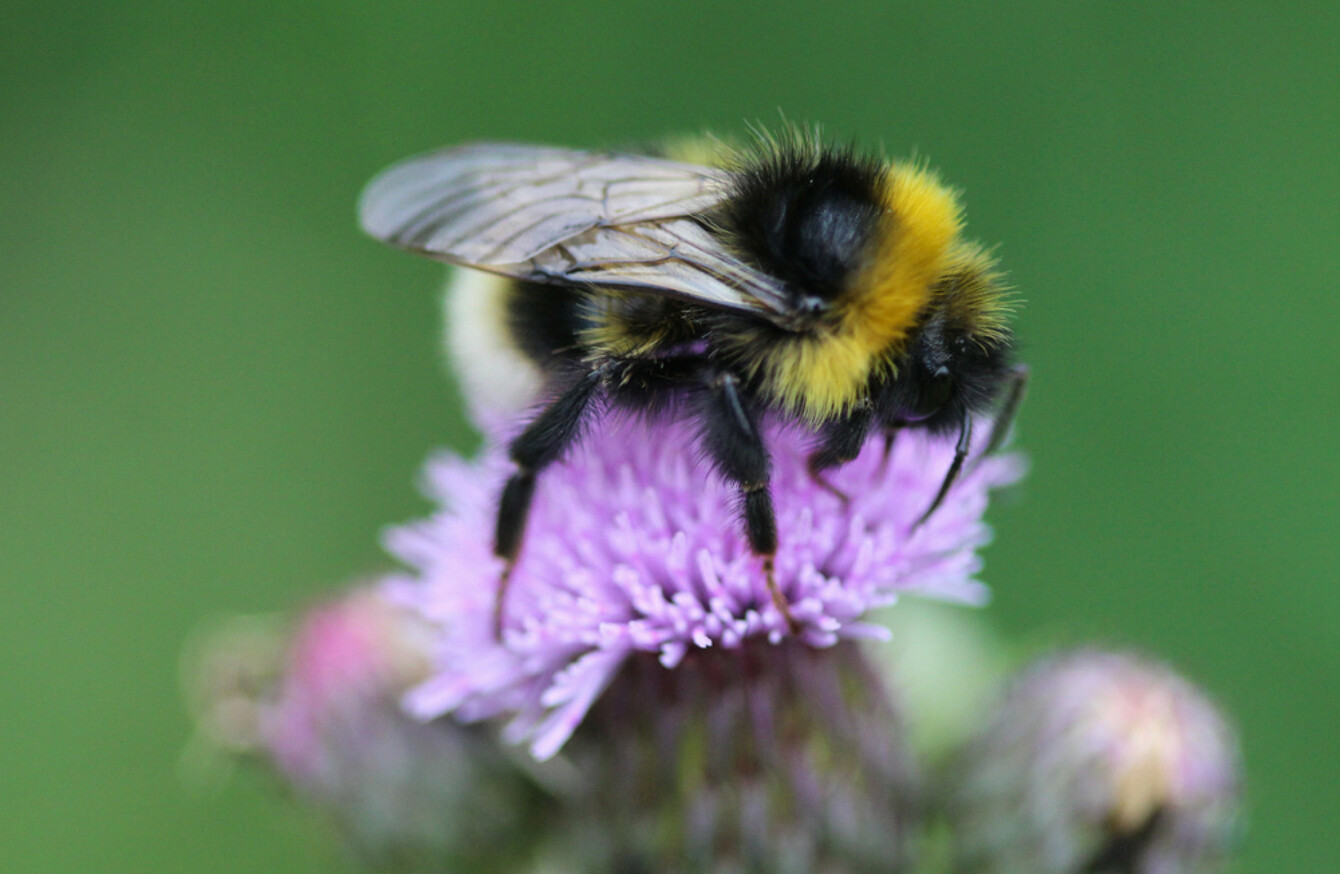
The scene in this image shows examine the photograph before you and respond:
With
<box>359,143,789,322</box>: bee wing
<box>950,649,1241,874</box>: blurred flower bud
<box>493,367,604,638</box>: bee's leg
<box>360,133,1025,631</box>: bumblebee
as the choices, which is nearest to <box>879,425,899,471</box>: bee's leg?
<box>360,133,1025,631</box>: bumblebee

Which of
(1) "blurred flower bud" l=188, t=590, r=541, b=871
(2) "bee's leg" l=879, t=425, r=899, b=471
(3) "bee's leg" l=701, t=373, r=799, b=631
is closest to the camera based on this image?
(3) "bee's leg" l=701, t=373, r=799, b=631

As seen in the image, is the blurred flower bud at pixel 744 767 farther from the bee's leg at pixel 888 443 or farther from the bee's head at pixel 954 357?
the bee's head at pixel 954 357

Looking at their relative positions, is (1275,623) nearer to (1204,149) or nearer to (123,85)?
(1204,149)

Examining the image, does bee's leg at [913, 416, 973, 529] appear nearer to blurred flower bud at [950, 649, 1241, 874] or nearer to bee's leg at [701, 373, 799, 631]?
bee's leg at [701, 373, 799, 631]

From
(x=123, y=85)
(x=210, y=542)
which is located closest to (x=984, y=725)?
(x=210, y=542)

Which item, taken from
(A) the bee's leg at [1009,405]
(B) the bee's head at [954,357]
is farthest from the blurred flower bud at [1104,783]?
(B) the bee's head at [954,357]

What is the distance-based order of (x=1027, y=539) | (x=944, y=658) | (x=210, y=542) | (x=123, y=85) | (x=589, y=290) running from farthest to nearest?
(x=123, y=85), (x=210, y=542), (x=1027, y=539), (x=944, y=658), (x=589, y=290)

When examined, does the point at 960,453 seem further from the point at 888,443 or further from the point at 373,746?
the point at 373,746
